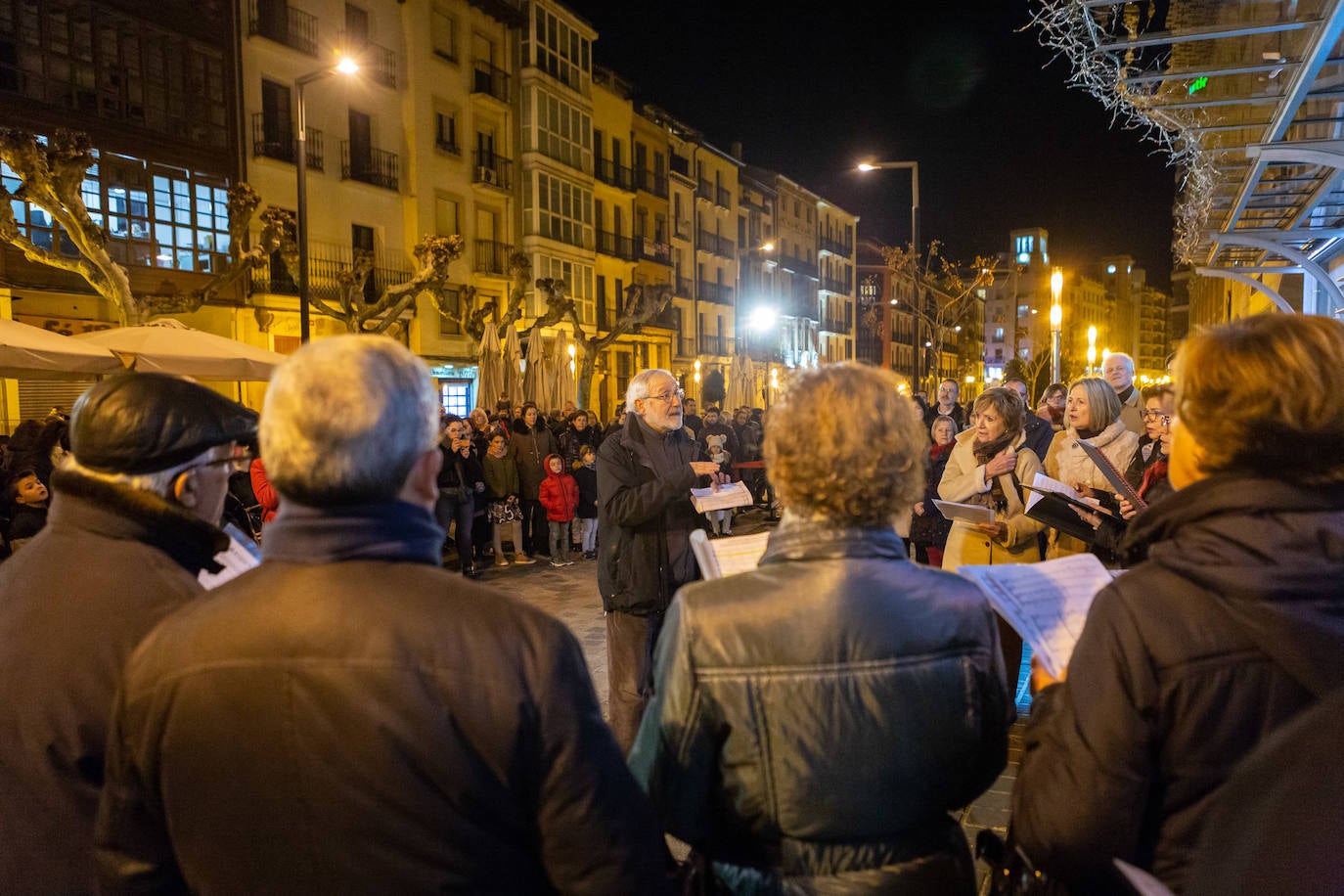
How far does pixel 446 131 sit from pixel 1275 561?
3182 centimetres

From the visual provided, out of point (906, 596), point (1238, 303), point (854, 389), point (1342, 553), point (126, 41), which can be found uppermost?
point (126, 41)

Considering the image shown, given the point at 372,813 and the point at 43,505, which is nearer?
the point at 372,813

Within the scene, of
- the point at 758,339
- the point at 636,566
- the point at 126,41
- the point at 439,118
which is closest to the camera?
the point at 636,566

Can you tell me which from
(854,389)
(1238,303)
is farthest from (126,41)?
(1238,303)

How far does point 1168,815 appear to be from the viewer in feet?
5.58

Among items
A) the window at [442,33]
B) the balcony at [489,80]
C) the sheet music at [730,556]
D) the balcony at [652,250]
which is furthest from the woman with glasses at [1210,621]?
the balcony at [652,250]

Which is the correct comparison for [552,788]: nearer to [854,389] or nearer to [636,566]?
[854,389]

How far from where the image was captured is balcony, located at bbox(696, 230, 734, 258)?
48.4 meters

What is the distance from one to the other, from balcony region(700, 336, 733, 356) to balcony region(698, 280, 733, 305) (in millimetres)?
2019

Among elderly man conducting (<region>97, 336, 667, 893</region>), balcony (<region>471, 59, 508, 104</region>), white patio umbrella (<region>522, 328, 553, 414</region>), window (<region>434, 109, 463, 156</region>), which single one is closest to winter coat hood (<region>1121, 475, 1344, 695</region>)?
elderly man conducting (<region>97, 336, 667, 893</region>)

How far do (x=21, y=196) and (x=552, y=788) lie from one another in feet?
50.9

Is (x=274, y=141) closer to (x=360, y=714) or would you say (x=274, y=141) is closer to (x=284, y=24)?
(x=284, y=24)

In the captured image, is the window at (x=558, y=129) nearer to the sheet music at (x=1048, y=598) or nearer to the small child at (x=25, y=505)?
the small child at (x=25, y=505)

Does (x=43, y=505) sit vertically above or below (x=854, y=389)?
below
